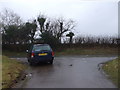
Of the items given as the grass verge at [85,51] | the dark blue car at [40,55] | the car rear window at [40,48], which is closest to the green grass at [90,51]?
the grass verge at [85,51]

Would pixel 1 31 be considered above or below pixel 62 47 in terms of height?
above

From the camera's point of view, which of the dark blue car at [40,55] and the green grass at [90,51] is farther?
the green grass at [90,51]

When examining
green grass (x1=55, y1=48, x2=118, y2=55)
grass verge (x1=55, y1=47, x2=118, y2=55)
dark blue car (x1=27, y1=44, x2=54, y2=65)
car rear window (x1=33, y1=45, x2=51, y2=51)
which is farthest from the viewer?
green grass (x1=55, y1=48, x2=118, y2=55)

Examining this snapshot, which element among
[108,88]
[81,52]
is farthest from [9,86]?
[81,52]

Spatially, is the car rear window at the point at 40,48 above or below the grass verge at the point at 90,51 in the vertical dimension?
above

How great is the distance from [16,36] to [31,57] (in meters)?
18.9

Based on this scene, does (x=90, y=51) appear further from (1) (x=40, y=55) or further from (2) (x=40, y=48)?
(1) (x=40, y=55)

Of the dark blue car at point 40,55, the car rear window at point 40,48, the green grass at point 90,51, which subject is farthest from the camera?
the green grass at point 90,51

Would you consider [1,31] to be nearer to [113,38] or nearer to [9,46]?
[9,46]

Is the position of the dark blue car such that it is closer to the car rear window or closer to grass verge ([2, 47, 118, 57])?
the car rear window

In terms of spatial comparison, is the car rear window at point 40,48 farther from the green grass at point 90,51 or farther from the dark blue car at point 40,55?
the green grass at point 90,51

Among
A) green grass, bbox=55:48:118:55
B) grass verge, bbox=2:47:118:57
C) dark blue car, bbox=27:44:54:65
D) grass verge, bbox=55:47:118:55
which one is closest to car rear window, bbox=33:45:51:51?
dark blue car, bbox=27:44:54:65

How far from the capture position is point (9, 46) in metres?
35.3

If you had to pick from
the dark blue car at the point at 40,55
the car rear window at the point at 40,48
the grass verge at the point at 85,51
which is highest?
the car rear window at the point at 40,48
